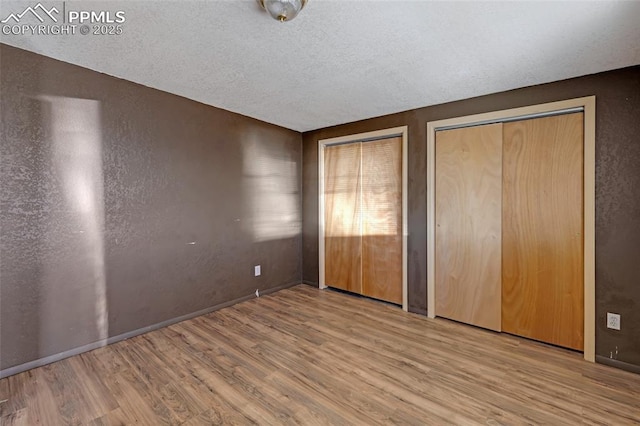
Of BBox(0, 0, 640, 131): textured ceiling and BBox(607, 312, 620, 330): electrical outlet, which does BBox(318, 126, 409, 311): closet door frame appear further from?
BBox(607, 312, 620, 330): electrical outlet

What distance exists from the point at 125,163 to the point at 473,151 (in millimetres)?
3186

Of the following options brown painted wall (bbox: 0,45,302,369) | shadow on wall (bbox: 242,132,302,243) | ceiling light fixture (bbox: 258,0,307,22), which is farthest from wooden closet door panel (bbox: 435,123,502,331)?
brown painted wall (bbox: 0,45,302,369)

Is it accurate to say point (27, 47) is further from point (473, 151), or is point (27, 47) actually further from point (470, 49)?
point (473, 151)

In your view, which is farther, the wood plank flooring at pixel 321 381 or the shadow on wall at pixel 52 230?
the shadow on wall at pixel 52 230

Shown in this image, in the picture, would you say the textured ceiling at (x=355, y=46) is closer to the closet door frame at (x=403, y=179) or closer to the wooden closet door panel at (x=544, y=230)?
the wooden closet door panel at (x=544, y=230)

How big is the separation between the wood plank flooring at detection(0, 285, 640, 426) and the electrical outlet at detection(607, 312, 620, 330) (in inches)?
12.1

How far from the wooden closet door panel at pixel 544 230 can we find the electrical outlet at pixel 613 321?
0.51 ft

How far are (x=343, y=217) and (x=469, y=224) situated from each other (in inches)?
60.8

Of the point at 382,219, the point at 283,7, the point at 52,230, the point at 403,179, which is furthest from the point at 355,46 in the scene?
the point at 52,230

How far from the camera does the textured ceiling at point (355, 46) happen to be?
160cm

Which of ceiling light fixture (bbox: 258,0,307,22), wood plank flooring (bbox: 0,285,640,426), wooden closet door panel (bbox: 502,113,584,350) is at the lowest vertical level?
wood plank flooring (bbox: 0,285,640,426)

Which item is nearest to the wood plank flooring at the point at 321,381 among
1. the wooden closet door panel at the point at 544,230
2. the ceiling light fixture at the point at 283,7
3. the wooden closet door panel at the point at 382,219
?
the wooden closet door panel at the point at 544,230

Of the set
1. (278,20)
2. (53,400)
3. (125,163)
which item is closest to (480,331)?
(278,20)

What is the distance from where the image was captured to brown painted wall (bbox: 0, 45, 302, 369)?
2064mm
